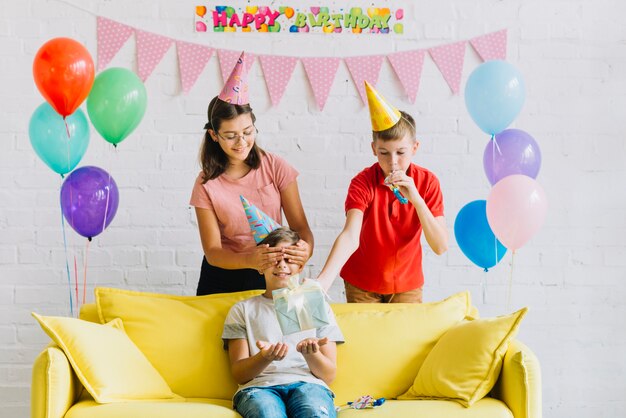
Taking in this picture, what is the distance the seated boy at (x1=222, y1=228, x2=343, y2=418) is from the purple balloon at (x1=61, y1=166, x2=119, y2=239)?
2.10 ft

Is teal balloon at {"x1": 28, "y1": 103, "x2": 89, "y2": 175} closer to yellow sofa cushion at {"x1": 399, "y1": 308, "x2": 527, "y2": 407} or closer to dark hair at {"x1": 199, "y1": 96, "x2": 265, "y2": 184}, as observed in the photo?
dark hair at {"x1": 199, "y1": 96, "x2": 265, "y2": 184}

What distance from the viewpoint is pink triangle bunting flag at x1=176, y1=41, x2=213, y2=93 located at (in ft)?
11.4

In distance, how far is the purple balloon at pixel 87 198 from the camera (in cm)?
294

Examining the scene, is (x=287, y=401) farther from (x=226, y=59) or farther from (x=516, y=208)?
(x=226, y=59)

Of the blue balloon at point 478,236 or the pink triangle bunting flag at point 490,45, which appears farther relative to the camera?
the pink triangle bunting flag at point 490,45

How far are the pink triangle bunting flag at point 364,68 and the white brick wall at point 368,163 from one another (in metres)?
0.04

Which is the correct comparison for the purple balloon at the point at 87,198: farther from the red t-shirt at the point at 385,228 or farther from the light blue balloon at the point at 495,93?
the light blue balloon at the point at 495,93

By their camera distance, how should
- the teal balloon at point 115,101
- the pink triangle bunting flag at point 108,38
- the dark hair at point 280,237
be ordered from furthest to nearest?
the pink triangle bunting flag at point 108,38
the teal balloon at point 115,101
the dark hair at point 280,237

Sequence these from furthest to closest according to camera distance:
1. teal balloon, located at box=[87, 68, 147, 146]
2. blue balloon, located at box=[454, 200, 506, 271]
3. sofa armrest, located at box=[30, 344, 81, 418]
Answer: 1. blue balloon, located at box=[454, 200, 506, 271]
2. teal balloon, located at box=[87, 68, 147, 146]
3. sofa armrest, located at box=[30, 344, 81, 418]

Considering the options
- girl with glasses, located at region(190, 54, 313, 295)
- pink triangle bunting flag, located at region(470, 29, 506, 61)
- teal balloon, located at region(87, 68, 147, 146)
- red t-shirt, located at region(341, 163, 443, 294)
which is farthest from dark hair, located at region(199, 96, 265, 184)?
pink triangle bunting flag, located at region(470, 29, 506, 61)

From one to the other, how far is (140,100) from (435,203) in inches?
44.0

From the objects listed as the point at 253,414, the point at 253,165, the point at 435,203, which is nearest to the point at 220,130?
the point at 253,165

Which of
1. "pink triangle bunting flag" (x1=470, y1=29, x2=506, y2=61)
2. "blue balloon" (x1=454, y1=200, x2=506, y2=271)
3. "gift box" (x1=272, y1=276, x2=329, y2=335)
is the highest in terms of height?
"pink triangle bunting flag" (x1=470, y1=29, x2=506, y2=61)

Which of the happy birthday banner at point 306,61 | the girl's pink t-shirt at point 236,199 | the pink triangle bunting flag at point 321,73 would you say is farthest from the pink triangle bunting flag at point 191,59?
the girl's pink t-shirt at point 236,199
